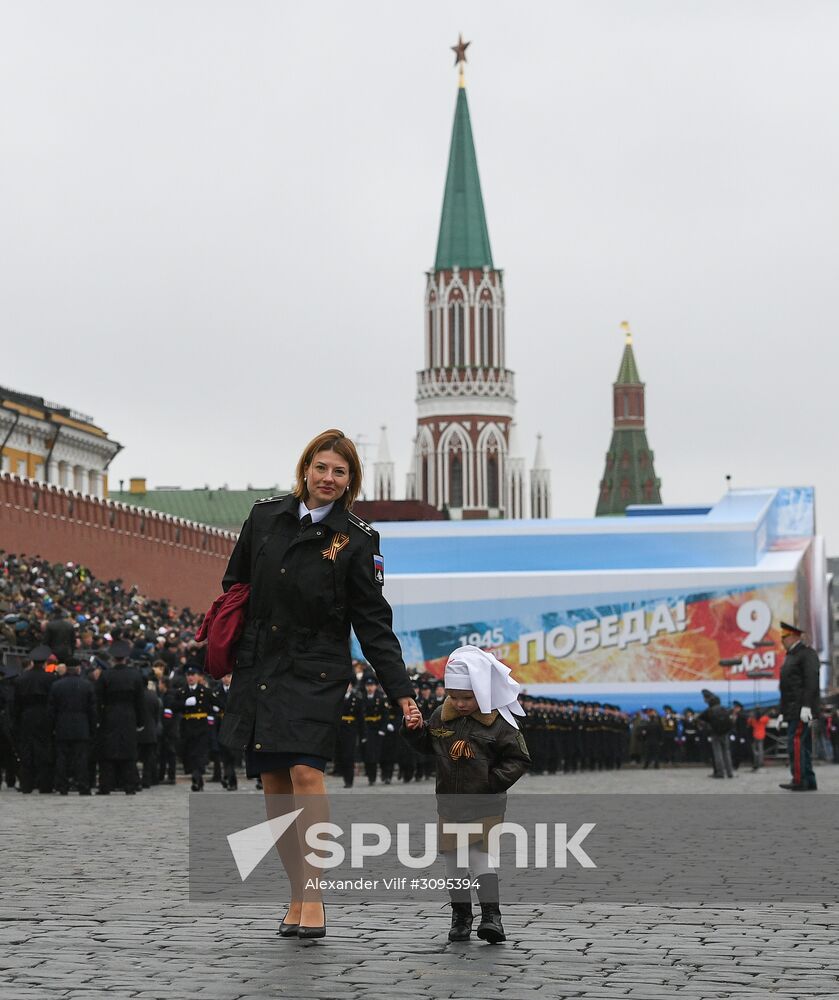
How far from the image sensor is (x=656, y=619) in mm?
66750

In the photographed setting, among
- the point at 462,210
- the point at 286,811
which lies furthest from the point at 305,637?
the point at 462,210

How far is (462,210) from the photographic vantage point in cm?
14125

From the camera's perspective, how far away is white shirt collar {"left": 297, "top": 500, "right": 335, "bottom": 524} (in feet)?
24.5

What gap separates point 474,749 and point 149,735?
1464 cm

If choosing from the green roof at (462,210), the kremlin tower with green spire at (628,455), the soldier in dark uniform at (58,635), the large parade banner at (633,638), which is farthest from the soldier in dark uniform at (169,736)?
the kremlin tower with green spire at (628,455)

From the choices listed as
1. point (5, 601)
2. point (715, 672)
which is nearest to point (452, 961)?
point (5, 601)

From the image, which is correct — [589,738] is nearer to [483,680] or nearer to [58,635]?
[58,635]

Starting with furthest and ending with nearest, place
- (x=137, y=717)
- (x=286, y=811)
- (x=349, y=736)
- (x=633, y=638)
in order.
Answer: (x=633, y=638)
(x=349, y=736)
(x=137, y=717)
(x=286, y=811)

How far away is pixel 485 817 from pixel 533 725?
2655 centimetres

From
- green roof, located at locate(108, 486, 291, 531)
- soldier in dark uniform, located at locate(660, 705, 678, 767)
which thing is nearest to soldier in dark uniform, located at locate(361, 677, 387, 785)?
soldier in dark uniform, located at locate(660, 705, 678, 767)

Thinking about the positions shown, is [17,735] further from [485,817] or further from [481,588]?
[481,588]

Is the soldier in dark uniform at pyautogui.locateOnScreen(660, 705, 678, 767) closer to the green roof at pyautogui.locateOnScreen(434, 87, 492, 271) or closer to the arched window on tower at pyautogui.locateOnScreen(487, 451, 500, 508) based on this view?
the green roof at pyautogui.locateOnScreen(434, 87, 492, 271)

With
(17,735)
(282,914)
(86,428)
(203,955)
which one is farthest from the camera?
(86,428)

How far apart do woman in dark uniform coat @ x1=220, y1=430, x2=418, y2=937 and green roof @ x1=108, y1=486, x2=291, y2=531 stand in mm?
121305
